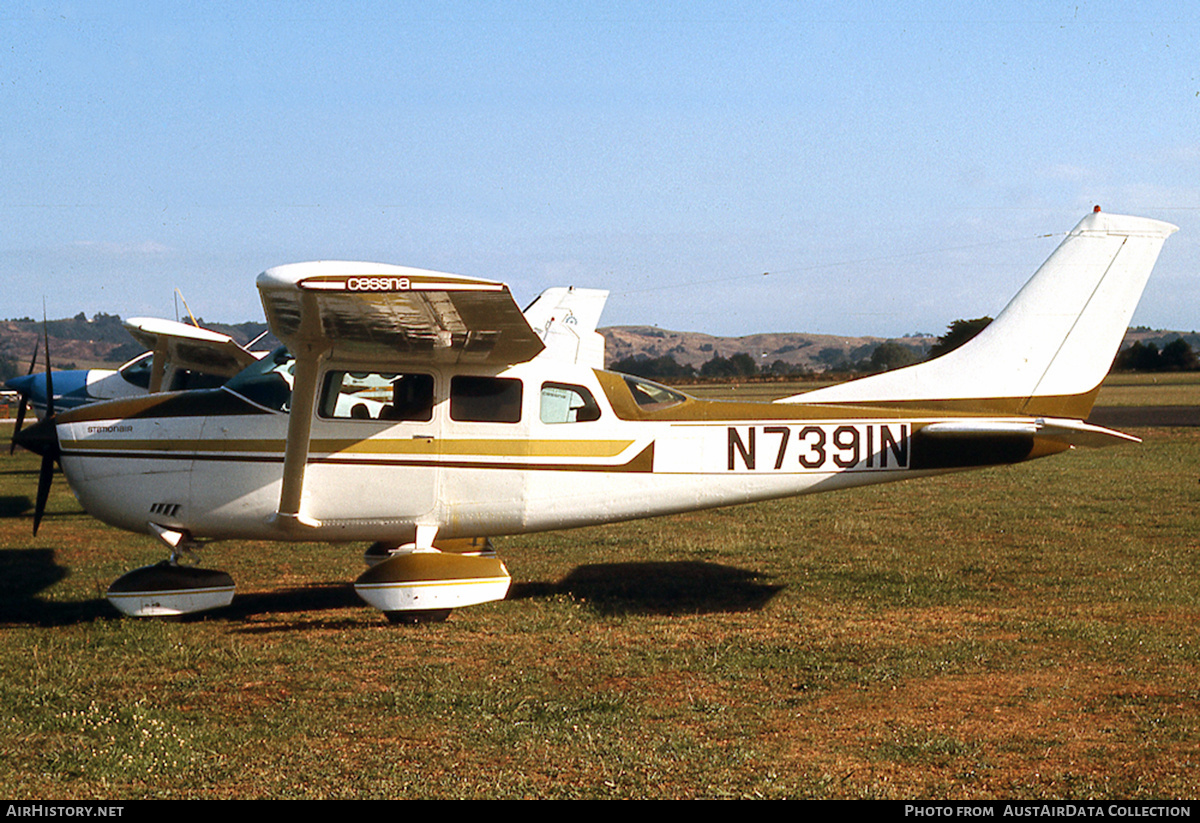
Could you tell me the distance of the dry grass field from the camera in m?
4.66

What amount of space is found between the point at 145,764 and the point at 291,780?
82 centimetres

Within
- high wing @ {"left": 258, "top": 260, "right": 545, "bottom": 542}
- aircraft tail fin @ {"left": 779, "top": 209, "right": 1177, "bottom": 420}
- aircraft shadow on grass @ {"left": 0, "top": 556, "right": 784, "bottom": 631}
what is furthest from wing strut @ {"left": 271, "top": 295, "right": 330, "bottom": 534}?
aircraft tail fin @ {"left": 779, "top": 209, "right": 1177, "bottom": 420}

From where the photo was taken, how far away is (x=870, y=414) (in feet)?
27.3

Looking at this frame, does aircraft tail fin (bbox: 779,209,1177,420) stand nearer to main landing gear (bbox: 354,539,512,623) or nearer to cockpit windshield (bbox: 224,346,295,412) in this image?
main landing gear (bbox: 354,539,512,623)

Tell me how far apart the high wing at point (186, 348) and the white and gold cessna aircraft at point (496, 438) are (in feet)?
18.4

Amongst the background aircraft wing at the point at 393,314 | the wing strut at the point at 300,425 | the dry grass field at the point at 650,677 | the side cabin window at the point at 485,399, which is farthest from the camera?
the side cabin window at the point at 485,399

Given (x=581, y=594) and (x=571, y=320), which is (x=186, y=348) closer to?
(x=571, y=320)

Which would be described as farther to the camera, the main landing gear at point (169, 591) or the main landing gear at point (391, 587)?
the main landing gear at point (169, 591)

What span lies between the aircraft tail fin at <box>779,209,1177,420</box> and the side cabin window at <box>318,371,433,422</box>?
3.39 metres

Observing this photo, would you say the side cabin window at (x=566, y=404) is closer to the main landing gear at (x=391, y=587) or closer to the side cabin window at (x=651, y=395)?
the side cabin window at (x=651, y=395)

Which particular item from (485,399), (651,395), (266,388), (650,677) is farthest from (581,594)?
(266,388)

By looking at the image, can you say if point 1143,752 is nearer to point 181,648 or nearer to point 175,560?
point 181,648

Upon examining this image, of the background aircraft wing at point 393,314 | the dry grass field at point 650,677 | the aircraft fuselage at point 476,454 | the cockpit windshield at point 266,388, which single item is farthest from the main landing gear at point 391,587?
the background aircraft wing at point 393,314

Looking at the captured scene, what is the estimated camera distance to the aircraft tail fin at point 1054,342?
8.26 m
